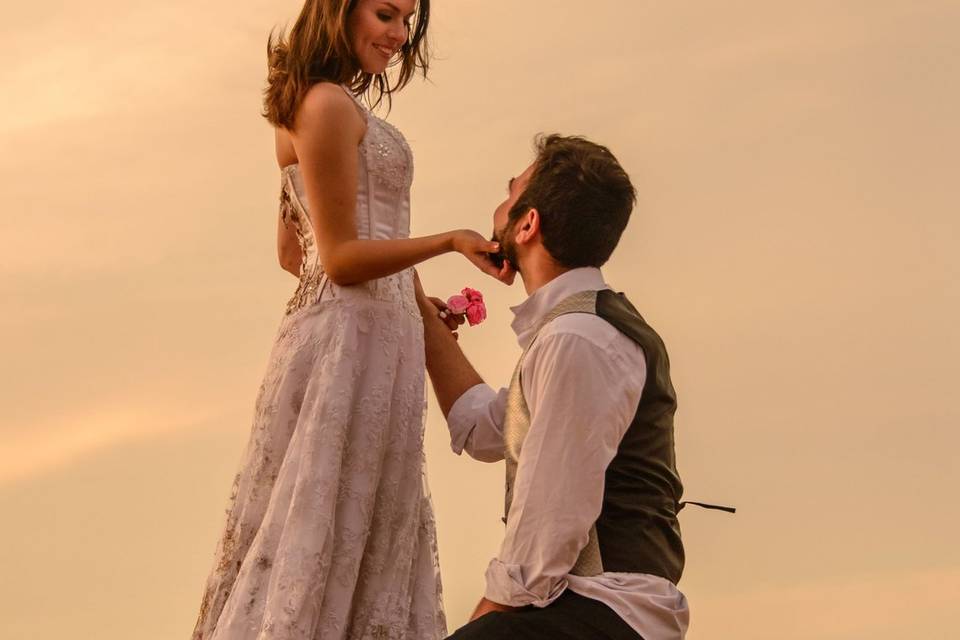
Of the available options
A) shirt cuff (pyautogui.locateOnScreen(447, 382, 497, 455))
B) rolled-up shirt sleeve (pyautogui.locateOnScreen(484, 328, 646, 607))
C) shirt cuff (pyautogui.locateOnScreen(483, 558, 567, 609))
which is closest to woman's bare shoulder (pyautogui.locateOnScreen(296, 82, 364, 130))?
shirt cuff (pyautogui.locateOnScreen(447, 382, 497, 455))

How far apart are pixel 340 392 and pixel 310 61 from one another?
92 cm

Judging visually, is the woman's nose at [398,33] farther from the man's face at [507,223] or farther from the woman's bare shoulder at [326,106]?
the man's face at [507,223]

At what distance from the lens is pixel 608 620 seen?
351cm

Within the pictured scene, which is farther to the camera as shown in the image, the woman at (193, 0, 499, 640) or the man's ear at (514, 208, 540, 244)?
the woman at (193, 0, 499, 640)

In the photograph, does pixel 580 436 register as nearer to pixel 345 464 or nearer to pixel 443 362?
pixel 345 464

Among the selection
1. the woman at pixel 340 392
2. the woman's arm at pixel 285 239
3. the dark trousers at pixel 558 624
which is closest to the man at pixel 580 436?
the dark trousers at pixel 558 624

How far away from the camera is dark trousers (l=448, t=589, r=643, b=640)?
11.4 ft

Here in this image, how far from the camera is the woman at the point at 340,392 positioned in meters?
4.05

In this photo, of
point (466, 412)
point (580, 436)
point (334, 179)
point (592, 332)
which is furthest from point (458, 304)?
point (580, 436)

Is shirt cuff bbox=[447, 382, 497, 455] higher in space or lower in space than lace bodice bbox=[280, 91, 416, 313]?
lower

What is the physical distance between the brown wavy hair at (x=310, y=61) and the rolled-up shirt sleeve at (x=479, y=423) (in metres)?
0.89

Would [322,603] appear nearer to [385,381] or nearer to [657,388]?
[385,381]

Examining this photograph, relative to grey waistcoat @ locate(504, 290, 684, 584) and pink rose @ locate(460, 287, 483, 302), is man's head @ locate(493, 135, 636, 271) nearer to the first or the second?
grey waistcoat @ locate(504, 290, 684, 584)

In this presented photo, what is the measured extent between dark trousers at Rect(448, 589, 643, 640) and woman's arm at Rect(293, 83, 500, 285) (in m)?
1.01
